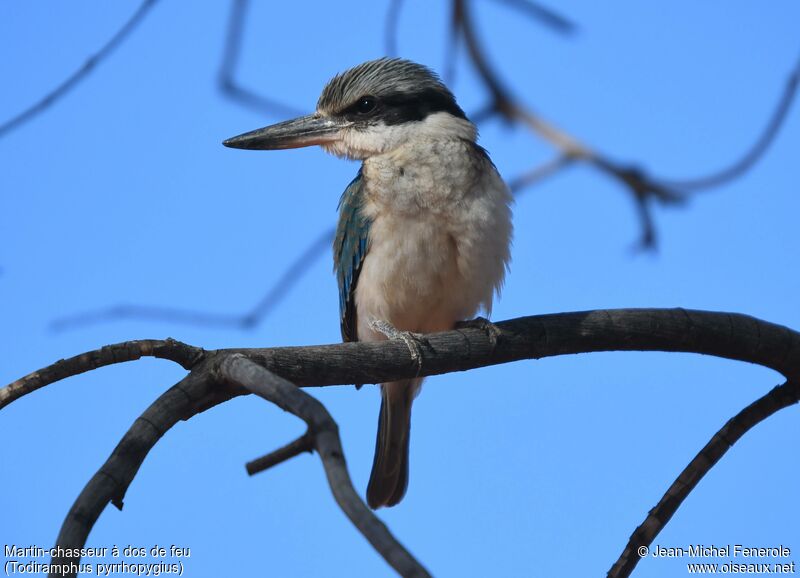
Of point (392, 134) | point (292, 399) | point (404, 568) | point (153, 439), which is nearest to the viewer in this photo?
point (404, 568)

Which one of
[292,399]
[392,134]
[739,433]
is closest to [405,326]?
[392,134]

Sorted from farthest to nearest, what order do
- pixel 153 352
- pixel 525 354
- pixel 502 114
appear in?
1. pixel 502 114
2. pixel 525 354
3. pixel 153 352

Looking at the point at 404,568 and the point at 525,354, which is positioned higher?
the point at 525,354

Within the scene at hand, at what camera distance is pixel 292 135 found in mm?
4250

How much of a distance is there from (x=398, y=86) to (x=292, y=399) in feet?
8.29

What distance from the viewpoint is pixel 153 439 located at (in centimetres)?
205

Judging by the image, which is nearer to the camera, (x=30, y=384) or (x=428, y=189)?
(x=30, y=384)

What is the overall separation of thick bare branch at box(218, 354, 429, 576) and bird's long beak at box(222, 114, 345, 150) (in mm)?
2161

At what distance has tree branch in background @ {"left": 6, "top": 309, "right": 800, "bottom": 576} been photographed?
189 cm

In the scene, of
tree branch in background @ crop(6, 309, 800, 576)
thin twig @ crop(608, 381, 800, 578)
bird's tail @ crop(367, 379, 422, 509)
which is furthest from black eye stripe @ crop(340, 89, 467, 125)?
thin twig @ crop(608, 381, 800, 578)

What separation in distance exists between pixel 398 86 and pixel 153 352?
2242 millimetres

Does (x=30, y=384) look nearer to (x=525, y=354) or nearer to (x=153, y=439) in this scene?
(x=153, y=439)

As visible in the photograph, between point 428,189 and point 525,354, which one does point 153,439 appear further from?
point 428,189

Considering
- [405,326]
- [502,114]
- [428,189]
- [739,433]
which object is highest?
[502,114]
